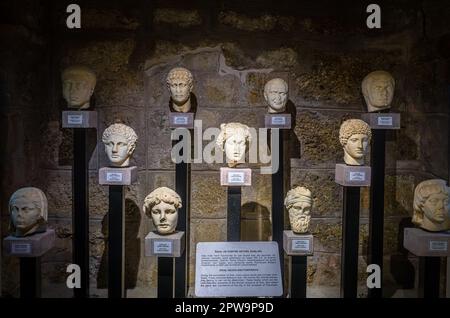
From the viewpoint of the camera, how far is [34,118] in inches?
125

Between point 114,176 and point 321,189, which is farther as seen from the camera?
point 321,189

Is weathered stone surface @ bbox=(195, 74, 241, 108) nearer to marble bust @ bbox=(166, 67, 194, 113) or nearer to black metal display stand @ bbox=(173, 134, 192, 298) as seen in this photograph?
marble bust @ bbox=(166, 67, 194, 113)

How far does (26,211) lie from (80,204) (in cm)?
44

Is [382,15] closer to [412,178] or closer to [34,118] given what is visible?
[412,178]

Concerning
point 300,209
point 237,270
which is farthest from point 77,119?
point 300,209

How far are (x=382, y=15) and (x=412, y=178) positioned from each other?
117 centimetres

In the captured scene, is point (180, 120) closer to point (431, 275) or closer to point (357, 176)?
point (357, 176)

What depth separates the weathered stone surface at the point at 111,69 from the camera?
3.31 metres

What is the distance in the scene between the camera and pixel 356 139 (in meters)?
2.74

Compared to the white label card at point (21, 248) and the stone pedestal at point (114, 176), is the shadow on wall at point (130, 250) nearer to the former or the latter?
the stone pedestal at point (114, 176)

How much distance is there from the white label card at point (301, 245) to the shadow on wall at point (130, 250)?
1.24 meters

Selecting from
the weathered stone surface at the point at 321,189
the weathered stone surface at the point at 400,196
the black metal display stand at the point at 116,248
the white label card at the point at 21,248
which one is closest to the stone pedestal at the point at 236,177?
the black metal display stand at the point at 116,248

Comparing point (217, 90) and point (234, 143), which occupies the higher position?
point (217, 90)

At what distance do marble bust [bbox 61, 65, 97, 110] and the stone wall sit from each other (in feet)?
1.55
